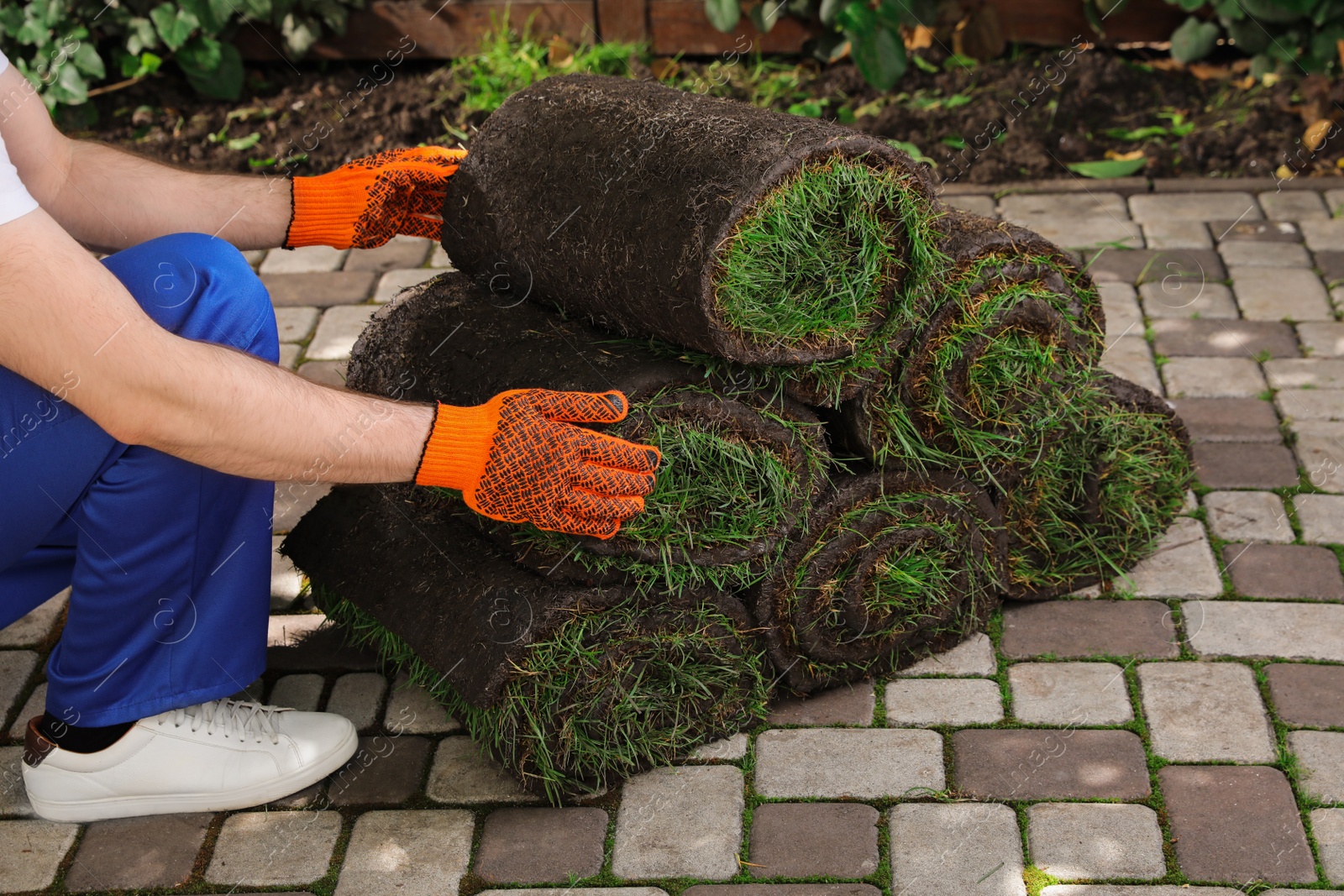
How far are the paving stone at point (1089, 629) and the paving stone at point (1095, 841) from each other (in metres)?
0.50

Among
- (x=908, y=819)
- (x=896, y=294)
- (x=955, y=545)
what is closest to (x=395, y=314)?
(x=896, y=294)

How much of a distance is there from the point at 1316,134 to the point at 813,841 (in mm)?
4086

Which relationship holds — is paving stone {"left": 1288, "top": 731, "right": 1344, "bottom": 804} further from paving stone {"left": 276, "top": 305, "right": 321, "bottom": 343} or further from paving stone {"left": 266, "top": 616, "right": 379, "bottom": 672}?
paving stone {"left": 276, "top": 305, "right": 321, "bottom": 343}

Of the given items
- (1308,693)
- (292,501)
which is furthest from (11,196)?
(1308,693)

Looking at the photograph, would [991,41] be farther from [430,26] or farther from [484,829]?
[484,829]

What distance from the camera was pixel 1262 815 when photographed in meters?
2.52

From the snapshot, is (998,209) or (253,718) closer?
(253,718)

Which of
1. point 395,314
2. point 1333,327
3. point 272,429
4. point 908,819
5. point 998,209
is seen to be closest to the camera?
point 272,429

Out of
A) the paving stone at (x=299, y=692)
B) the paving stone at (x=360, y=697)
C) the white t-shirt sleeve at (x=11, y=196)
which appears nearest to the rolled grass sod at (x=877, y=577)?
the paving stone at (x=360, y=697)

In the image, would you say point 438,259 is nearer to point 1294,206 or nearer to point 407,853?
point 407,853

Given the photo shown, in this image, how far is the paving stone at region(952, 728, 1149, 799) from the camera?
2.61m

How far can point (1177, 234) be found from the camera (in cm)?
477

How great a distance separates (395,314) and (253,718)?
913mm

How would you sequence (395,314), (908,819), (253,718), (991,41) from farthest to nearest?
(991,41) → (395,314) → (253,718) → (908,819)
